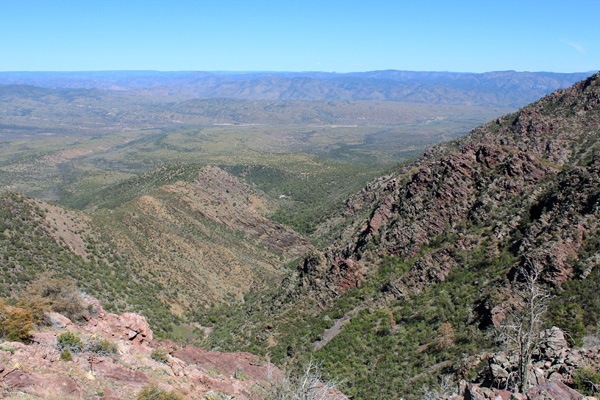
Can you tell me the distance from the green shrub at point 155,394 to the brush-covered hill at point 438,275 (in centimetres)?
1094

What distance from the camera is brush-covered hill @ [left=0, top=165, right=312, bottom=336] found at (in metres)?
37.4

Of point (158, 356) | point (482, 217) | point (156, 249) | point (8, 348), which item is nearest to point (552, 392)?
point (158, 356)

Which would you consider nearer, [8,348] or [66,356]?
[8,348]

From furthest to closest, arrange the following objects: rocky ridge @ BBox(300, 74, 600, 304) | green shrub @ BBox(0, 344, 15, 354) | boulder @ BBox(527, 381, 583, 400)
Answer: rocky ridge @ BBox(300, 74, 600, 304)
green shrub @ BBox(0, 344, 15, 354)
boulder @ BBox(527, 381, 583, 400)

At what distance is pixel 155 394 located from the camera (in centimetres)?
1476

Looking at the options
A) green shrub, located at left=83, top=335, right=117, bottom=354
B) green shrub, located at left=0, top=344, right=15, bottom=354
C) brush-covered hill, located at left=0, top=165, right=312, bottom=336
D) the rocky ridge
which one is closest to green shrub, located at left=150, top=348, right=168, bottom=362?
green shrub, located at left=83, top=335, right=117, bottom=354

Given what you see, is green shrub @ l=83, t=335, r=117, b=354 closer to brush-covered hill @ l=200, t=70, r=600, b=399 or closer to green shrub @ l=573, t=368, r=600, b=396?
brush-covered hill @ l=200, t=70, r=600, b=399

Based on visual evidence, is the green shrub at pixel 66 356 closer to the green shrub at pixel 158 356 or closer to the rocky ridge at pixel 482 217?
the green shrub at pixel 158 356

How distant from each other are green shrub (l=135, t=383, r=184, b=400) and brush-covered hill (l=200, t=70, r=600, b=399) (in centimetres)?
1094

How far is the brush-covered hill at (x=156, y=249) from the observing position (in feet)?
123

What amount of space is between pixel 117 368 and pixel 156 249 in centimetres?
3637

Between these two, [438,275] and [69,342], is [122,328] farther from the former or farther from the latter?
[438,275]

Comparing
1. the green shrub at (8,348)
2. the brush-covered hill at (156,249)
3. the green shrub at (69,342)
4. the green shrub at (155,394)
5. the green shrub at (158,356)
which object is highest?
the green shrub at (8,348)

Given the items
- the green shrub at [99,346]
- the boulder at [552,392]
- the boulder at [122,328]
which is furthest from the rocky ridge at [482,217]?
the green shrub at [99,346]
